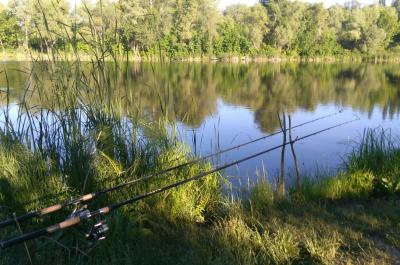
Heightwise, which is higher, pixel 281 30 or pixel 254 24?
pixel 254 24

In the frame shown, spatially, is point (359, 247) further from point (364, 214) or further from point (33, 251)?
point (33, 251)

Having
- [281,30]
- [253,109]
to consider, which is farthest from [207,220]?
[281,30]

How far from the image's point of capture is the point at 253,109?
13.6 m

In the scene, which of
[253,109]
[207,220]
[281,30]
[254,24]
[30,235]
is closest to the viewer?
[30,235]

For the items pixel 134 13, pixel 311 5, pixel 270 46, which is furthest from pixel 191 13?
pixel 134 13

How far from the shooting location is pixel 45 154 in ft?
10.8

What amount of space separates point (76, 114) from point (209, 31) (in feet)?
138

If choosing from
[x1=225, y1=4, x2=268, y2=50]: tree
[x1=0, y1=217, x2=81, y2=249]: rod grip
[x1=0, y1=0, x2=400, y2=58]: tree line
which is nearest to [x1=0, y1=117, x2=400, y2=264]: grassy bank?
[x1=0, y1=217, x2=81, y2=249]: rod grip

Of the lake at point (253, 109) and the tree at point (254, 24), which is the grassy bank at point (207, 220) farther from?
the tree at point (254, 24)

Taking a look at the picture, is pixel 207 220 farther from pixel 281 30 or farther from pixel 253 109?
pixel 281 30

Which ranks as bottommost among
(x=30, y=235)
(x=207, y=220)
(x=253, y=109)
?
(x=253, y=109)

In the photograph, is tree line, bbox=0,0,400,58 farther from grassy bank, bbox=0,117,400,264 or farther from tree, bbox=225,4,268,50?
grassy bank, bbox=0,117,400,264

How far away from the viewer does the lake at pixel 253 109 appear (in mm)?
4641

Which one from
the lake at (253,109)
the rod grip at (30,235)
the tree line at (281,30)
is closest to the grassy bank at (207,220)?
the rod grip at (30,235)
